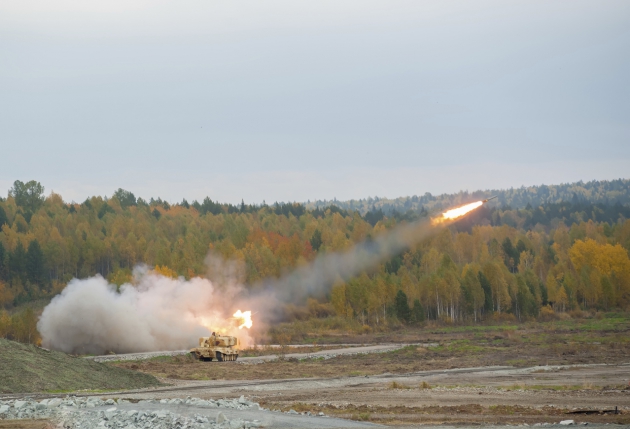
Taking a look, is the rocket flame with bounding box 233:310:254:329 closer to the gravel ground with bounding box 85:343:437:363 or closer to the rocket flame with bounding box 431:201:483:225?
the gravel ground with bounding box 85:343:437:363

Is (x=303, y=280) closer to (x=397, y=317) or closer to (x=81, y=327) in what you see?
(x=397, y=317)

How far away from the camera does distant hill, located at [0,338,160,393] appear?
39.6 metres

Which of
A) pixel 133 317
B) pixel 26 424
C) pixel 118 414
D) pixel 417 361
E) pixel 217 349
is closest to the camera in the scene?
pixel 26 424

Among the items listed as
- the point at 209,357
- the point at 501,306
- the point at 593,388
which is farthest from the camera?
the point at 501,306

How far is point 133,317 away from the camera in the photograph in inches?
3012

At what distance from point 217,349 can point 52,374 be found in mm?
21460

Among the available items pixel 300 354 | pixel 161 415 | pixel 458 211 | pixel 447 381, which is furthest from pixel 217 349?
pixel 161 415

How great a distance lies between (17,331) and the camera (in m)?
83.5

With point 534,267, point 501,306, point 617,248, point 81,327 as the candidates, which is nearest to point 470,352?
point 81,327

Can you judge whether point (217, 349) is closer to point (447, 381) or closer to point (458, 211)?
point (458, 211)

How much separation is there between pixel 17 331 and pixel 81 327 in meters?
Answer: 13.8

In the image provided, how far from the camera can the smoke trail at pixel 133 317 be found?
73500 mm

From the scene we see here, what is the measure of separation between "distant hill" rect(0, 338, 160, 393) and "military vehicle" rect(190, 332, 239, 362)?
1673 cm

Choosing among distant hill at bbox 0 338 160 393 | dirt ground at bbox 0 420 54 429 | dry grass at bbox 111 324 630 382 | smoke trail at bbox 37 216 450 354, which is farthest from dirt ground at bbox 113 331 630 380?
dirt ground at bbox 0 420 54 429
